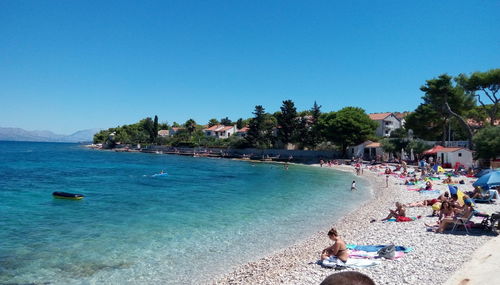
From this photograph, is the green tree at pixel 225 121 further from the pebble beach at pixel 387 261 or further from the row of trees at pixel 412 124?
the pebble beach at pixel 387 261

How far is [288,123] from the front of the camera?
70625 millimetres

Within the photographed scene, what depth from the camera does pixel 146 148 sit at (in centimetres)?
10912

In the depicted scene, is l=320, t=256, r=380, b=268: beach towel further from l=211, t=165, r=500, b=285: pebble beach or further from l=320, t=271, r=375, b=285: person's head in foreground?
l=320, t=271, r=375, b=285: person's head in foreground

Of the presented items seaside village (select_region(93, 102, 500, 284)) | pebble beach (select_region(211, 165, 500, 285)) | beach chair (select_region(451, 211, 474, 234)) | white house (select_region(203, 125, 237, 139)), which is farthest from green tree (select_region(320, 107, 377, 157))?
white house (select_region(203, 125, 237, 139))

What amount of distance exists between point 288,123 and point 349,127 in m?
16.2

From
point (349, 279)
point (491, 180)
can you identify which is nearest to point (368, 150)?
point (491, 180)

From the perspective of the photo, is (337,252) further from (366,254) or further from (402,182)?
(402,182)

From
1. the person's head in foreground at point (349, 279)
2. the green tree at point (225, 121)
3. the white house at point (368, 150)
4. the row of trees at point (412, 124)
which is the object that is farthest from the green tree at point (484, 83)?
the green tree at point (225, 121)

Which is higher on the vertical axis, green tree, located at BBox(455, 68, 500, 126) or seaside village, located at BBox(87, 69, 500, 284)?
green tree, located at BBox(455, 68, 500, 126)

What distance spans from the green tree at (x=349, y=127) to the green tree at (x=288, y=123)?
10435 millimetres

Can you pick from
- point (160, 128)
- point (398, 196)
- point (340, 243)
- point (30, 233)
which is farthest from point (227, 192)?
point (160, 128)

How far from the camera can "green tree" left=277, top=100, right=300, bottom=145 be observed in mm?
69625

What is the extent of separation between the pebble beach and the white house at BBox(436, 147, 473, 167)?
25183mm

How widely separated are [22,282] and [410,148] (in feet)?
161
